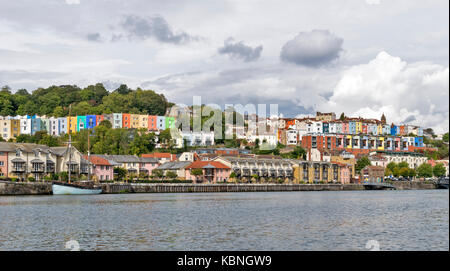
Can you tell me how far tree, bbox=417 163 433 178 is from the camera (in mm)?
171150

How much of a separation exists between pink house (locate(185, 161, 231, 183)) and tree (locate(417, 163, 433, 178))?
79.7 metres

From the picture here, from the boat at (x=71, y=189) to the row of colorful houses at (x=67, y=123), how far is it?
83.6m

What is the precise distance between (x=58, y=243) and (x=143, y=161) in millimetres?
92809

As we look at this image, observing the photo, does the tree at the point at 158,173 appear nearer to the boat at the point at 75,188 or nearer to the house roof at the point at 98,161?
the house roof at the point at 98,161

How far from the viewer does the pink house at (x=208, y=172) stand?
114375mm

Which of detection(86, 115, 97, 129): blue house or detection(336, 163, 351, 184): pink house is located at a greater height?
detection(86, 115, 97, 129): blue house

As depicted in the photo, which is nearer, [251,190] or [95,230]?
[95,230]

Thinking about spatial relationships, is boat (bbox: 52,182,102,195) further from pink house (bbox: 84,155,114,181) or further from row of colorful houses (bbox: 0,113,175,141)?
row of colorful houses (bbox: 0,113,175,141)

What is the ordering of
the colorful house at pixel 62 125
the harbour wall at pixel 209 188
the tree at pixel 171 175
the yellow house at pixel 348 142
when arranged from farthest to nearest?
the yellow house at pixel 348 142 < the colorful house at pixel 62 125 < the tree at pixel 171 175 < the harbour wall at pixel 209 188

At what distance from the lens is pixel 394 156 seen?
180500 mm

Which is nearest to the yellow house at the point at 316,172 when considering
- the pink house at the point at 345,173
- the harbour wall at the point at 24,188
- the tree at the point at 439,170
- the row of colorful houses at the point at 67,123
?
the pink house at the point at 345,173

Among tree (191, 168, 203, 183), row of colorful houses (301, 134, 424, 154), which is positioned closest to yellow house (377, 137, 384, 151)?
row of colorful houses (301, 134, 424, 154)
